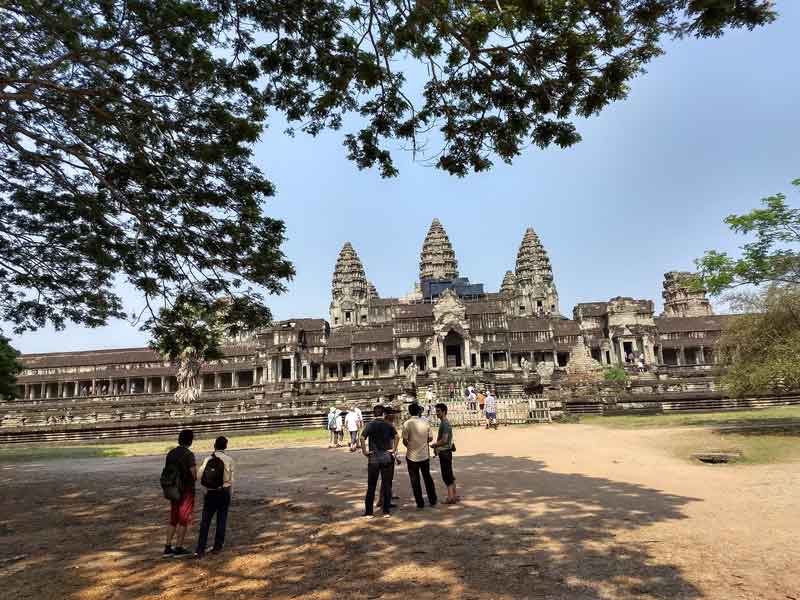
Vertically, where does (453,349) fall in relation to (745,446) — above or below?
above

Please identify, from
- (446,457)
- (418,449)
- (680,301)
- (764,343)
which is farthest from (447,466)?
(680,301)

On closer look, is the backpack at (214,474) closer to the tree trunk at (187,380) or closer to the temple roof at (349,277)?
the tree trunk at (187,380)

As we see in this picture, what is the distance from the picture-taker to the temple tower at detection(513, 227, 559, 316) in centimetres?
7585

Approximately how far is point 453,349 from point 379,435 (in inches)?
1663

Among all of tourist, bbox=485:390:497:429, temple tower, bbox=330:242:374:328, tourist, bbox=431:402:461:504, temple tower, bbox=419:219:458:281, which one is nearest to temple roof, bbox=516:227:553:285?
temple tower, bbox=419:219:458:281

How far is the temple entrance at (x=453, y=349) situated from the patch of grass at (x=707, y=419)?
76.7ft

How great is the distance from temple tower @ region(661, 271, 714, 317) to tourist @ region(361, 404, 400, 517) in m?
A: 70.6

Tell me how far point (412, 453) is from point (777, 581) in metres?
4.57

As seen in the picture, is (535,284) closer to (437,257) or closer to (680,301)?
(437,257)

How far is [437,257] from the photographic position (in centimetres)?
8250

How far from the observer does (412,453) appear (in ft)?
24.8

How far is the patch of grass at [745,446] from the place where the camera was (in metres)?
11.0

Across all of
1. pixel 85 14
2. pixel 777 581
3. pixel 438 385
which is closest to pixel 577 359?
pixel 438 385

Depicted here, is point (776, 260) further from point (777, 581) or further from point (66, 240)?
point (66, 240)
